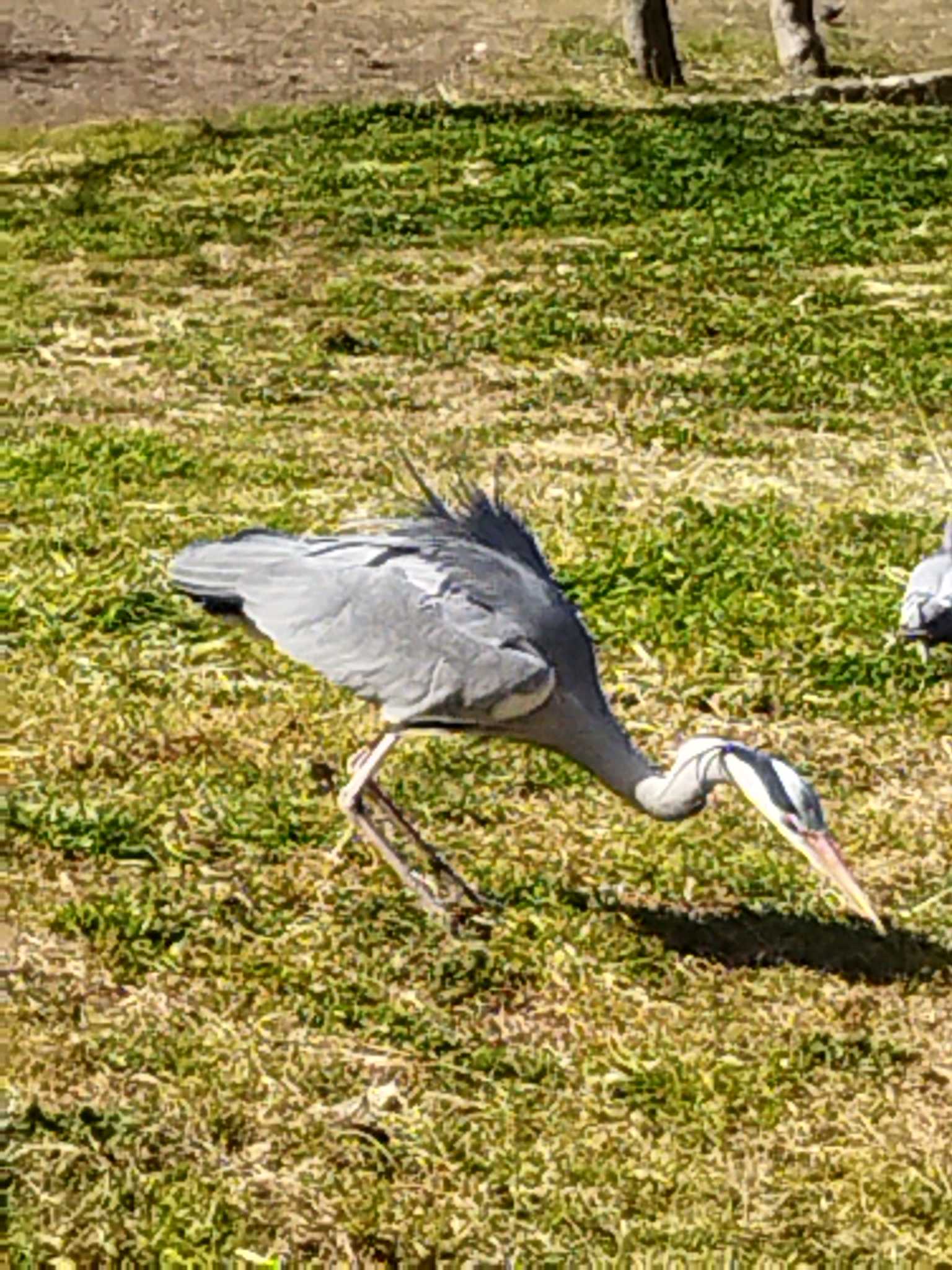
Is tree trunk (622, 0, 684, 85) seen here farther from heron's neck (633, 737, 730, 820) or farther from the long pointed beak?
the long pointed beak

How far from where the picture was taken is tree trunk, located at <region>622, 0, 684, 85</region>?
1442 cm

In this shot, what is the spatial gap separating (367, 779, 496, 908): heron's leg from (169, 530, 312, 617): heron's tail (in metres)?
0.54

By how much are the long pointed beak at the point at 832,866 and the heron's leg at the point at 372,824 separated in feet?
2.87

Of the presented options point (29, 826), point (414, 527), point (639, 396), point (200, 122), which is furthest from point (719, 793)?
point (200, 122)

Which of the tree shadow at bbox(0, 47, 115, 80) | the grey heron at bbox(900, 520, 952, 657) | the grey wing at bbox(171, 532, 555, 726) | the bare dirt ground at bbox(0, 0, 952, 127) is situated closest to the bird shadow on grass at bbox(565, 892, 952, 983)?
the grey wing at bbox(171, 532, 555, 726)

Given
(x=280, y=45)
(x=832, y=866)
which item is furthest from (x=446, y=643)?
(x=280, y=45)

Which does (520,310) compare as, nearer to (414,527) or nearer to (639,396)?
(639,396)

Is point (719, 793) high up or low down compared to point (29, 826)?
down

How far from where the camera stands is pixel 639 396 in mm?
9727

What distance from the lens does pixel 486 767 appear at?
6367 mm

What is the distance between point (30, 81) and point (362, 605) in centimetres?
973

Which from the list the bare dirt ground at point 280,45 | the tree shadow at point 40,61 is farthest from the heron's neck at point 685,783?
the tree shadow at point 40,61

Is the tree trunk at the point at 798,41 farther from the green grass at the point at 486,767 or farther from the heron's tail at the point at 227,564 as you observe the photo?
the heron's tail at the point at 227,564

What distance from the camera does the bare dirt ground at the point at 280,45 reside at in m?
14.4
